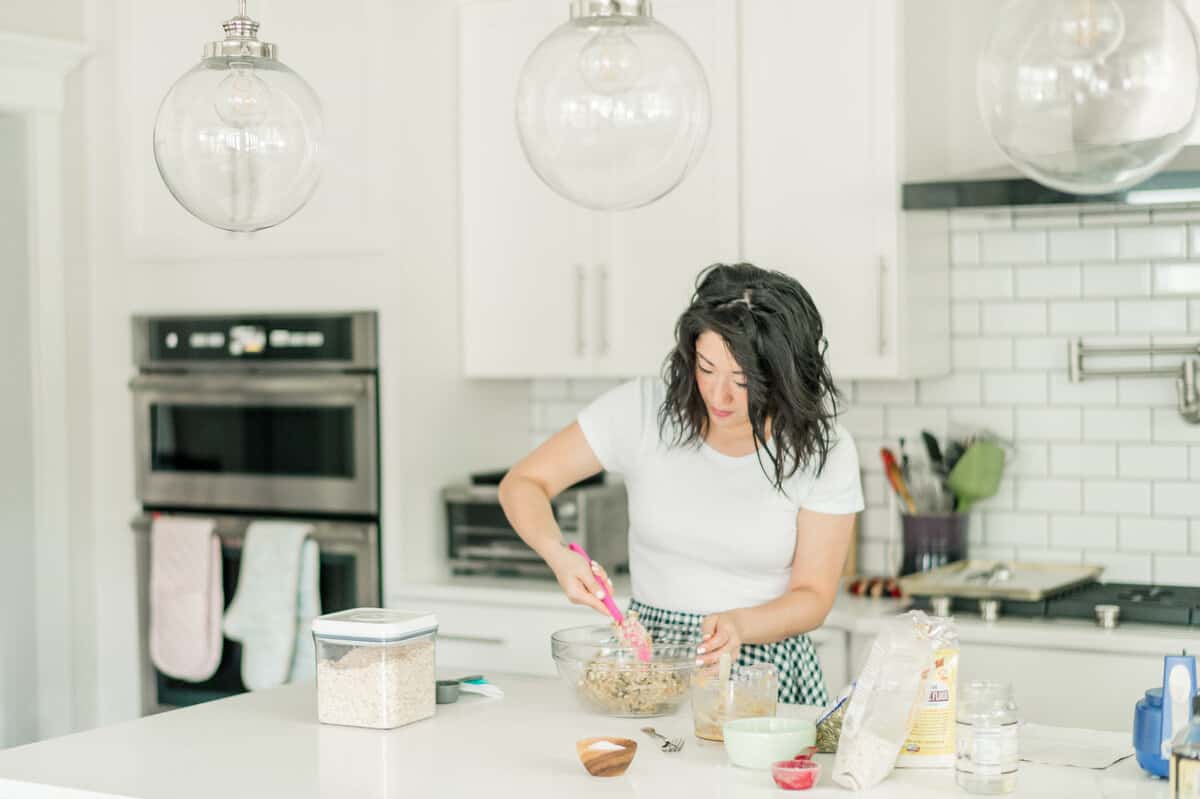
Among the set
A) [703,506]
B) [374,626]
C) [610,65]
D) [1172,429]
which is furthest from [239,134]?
[1172,429]

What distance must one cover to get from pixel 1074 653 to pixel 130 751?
2.07m

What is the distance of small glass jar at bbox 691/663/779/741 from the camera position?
2.26 m

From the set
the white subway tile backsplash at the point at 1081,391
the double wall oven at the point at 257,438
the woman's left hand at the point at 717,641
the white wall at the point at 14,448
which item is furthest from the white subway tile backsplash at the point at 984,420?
the white wall at the point at 14,448

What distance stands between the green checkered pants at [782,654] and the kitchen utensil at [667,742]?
19.2 inches

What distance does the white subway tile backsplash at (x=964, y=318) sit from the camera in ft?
13.3

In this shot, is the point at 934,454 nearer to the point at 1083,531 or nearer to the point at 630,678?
the point at 1083,531

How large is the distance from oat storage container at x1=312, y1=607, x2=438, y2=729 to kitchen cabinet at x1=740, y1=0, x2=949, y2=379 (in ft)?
5.48

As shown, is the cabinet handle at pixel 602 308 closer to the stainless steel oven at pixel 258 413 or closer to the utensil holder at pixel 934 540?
the stainless steel oven at pixel 258 413

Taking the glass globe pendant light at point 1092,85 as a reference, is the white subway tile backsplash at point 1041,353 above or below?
below

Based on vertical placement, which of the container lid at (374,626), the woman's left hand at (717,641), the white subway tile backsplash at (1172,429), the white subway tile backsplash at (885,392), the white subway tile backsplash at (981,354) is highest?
the white subway tile backsplash at (981,354)

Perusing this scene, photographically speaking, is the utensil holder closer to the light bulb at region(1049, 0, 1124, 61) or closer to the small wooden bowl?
the small wooden bowl

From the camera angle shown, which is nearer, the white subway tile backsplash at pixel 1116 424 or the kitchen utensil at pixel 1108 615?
the kitchen utensil at pixel 1108 615

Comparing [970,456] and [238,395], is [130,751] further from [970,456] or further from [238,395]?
[970,456]

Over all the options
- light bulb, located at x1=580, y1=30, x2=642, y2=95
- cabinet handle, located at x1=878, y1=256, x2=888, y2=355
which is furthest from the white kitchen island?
cabinet handle, located at x1=878, y1=256, x2=888, y2=355
